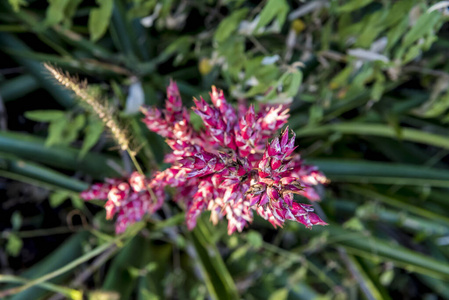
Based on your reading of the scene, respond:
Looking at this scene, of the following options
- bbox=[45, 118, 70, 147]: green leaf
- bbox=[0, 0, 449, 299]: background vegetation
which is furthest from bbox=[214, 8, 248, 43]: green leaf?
bbox=[45, 118, 70, 147]: green leaf

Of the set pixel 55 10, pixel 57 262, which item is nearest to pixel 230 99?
pixel 55 10

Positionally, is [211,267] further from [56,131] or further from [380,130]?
[380,130]

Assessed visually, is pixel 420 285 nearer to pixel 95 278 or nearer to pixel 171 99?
pixel 95 278

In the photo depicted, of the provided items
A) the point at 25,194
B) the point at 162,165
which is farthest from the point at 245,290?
the point at 25,194

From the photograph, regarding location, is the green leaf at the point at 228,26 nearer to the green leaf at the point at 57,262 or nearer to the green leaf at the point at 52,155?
the green leaf at the point at 52,155

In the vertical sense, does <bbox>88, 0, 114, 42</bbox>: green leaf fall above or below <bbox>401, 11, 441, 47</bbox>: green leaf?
above

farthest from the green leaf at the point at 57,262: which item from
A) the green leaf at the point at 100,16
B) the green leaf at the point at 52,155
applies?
the green leaf at the point at 100,16

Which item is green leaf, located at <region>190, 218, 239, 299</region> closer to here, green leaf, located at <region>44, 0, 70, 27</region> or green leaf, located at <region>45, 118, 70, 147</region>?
green leaf, located at <region>45, 118, 70, 147</region>
